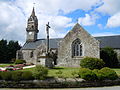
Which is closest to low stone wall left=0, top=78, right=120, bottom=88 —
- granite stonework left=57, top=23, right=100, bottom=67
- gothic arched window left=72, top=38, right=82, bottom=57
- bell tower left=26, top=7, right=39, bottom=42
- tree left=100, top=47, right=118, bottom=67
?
granite stonework left=57, top=23, right=100, bottom=67

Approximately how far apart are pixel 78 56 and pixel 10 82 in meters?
17.9

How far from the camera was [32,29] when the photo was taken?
158 ft

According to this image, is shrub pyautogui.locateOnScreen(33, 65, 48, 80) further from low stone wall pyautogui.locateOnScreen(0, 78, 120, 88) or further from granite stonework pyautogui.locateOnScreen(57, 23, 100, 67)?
granite stonework pyautogui.locateOnScreen(57, 23, 100, 67)

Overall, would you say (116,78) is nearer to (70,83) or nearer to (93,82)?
(93,82)

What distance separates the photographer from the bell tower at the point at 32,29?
1873 inches

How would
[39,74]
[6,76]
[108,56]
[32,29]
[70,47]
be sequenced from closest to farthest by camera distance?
[6,76]
[39,74]
[70,47]
[108,56]
[32,29]

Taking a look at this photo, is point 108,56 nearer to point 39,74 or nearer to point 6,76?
point 39,74

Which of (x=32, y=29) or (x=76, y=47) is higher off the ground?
(x=32, y=29)

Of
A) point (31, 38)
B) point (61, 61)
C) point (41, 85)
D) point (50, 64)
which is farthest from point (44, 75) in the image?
point (31, 38)

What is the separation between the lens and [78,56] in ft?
93.3

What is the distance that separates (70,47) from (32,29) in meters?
22.6

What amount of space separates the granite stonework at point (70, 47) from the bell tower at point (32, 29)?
20.1 metres

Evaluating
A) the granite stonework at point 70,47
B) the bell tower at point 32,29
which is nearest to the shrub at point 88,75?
the granite stonework at point 70,47

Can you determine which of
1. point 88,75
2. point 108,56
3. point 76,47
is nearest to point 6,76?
point 88,75
